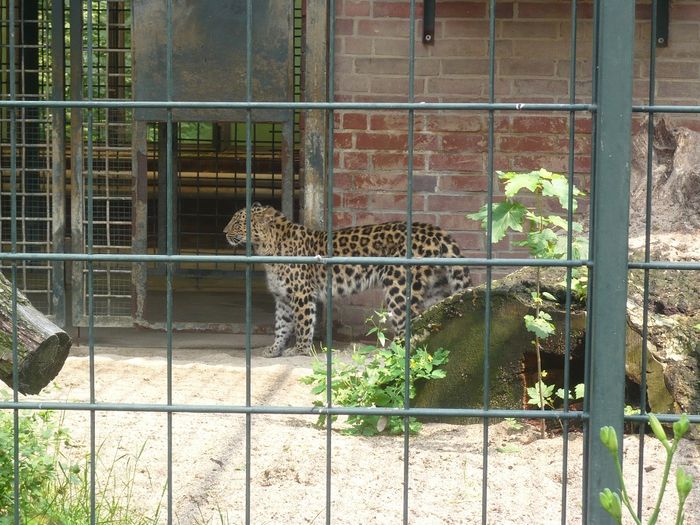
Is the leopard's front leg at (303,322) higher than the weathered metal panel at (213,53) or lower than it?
lower

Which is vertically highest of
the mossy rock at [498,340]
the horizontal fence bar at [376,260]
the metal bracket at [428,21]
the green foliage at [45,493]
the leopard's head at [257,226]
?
the metal bracket at [428,21]

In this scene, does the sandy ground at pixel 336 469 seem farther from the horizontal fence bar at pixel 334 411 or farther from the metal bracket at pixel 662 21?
the metal bracket at pixel 662 21

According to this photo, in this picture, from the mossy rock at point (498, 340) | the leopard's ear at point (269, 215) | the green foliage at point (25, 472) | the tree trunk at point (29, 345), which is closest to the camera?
the tree trunk at point (29, 345)

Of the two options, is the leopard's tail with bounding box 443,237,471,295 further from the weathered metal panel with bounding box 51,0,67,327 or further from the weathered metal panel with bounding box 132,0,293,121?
the weathered metal panel with bounding box 51,0,67,327

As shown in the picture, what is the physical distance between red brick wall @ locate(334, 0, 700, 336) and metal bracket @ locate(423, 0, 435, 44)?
0.16ft

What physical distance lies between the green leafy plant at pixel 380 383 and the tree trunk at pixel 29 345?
64.9 inches

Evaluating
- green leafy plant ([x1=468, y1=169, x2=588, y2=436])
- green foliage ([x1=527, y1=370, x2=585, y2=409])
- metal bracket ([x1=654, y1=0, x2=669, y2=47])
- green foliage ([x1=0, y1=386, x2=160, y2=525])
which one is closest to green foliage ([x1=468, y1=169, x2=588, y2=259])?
green leafy plant ([x1=468, y1=169, x2=588, y2=436])

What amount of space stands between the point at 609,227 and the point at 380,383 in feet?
8.31

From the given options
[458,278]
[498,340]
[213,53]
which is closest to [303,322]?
[458,278]

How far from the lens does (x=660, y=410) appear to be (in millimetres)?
4504

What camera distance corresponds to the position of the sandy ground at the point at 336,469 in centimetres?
392

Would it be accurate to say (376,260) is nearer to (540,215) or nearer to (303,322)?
(540,215)

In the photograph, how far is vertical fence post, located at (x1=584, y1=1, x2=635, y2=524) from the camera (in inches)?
108

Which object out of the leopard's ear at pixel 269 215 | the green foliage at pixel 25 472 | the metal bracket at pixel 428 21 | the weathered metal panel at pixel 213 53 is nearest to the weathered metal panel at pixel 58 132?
the weathered metal panel at pixel 213 53
